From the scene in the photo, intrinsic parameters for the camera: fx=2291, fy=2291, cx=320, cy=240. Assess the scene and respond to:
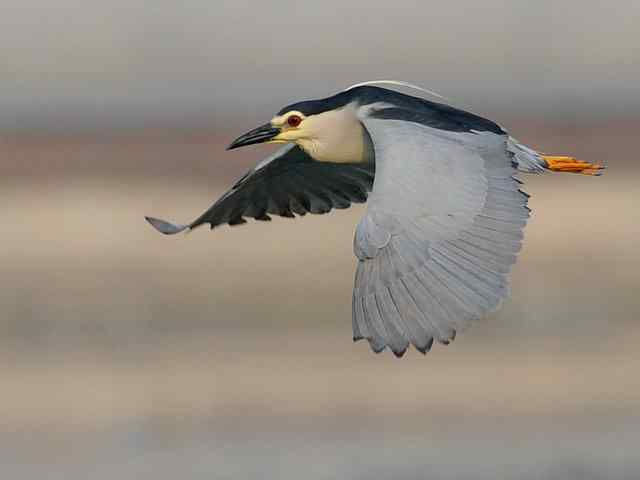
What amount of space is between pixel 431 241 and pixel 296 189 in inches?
60.0

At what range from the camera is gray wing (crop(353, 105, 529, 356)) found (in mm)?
6992

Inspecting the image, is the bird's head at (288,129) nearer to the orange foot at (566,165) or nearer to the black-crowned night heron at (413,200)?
the black-crowned night heron at (413,200)

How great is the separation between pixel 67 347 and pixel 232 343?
830 millimetres

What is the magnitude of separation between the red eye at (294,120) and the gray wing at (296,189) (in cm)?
11

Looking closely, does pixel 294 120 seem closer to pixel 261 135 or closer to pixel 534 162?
pixel 261 135

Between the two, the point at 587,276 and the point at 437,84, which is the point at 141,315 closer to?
the point at 587,276

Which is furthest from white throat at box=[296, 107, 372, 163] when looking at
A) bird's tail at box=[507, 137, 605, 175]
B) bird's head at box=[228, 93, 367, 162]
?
bird's tail at box=[507, 137, 605, 175]

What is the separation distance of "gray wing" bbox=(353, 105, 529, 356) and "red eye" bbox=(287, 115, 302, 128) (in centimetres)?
81

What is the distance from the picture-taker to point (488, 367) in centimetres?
1108

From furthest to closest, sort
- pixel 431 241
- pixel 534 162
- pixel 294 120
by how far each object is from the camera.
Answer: pixel 294 120, pixel 534 162, pixel 431 241

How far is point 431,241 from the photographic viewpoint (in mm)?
7219

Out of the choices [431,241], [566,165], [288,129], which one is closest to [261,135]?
[288,129]

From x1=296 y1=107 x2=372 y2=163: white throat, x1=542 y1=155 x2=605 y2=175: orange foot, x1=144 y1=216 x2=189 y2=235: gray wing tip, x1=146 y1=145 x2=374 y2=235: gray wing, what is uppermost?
x1=296 y1=107 x2=372 y2=163: white throat

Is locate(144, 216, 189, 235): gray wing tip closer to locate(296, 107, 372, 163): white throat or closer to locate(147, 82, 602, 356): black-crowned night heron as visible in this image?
locate(147, 82, 602, 356): black-crowned night heron
